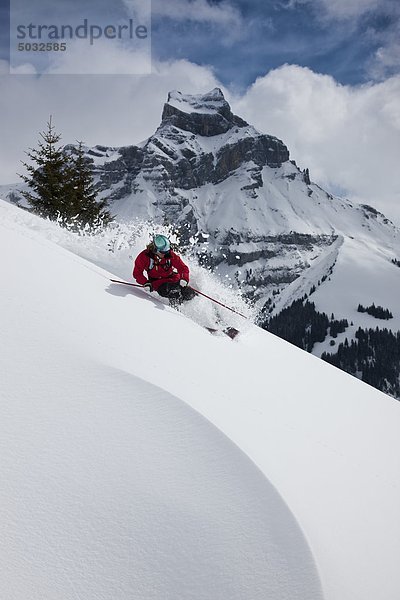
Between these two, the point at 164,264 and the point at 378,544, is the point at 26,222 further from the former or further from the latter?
the point at 378,544

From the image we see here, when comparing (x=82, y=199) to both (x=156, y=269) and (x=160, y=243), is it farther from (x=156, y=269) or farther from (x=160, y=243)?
(x=156, y=269)

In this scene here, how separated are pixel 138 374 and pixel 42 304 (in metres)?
1.92

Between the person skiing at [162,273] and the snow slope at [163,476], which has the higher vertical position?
the person skiing at [162,273]

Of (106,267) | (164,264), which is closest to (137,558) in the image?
(164,264)

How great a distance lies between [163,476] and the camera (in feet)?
11.2

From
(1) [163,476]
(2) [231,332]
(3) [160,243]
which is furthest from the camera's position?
(3) [160,243]

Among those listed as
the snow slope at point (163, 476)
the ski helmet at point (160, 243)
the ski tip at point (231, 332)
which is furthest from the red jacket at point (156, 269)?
the snow slope at point (163, 476)

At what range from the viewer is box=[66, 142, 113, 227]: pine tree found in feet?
74.4

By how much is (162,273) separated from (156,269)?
0.56 ft

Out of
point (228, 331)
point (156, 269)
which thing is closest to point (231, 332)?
point (228, 331)

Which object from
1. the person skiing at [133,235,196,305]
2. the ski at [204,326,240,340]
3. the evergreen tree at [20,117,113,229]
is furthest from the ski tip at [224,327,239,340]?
the evergreen tree at [20,117,113,229]

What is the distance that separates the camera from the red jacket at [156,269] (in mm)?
9375

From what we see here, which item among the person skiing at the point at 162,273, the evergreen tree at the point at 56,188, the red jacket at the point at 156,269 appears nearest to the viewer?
the person skiing at the point at 162,273

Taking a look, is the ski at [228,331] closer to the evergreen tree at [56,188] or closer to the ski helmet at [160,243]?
the ski helmet at [160,243]
